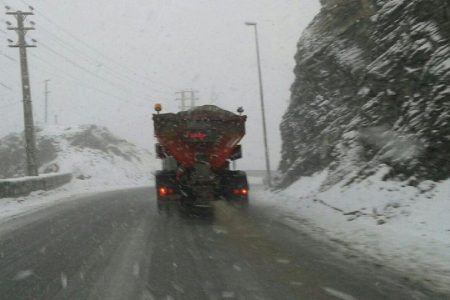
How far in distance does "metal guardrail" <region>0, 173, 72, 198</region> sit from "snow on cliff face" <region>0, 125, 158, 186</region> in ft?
36.5

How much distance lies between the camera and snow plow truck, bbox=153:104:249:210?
14.6 metres

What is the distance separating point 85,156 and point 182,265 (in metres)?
43.3

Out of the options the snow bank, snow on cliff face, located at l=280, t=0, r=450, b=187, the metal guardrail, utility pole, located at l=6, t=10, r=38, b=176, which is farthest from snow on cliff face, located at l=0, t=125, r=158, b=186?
snow on cliff face, located at l=280, t=0, r=450, b=187

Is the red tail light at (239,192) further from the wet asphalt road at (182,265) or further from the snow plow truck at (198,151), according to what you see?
the wet asphalt road at (182,265)

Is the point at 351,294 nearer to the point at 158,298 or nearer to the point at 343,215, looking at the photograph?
the point at 158,298

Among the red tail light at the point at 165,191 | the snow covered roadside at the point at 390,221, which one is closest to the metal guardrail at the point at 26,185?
the red tail light at the point at 165,191

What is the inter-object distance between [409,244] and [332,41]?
14.8m

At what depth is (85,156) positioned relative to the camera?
48.9 metres

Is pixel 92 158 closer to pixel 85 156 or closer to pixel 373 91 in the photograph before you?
pixel 85 156

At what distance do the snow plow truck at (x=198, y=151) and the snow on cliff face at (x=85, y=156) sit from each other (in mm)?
25410

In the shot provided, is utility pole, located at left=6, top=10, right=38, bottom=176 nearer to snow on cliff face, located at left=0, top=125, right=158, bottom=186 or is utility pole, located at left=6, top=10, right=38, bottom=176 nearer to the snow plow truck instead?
snow on cliff face, located at left=0, top=125, right=158, bottom=186

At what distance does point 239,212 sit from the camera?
48.1ft

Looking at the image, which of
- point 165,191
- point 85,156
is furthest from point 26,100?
point 85,156

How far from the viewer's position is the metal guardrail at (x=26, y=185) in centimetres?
2006
